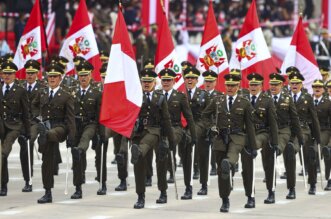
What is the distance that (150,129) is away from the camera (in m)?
20.4

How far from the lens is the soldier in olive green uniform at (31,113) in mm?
22359

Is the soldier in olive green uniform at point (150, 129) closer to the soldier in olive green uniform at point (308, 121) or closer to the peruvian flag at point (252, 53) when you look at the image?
the soldier in olive green uniform at point (308, 121)

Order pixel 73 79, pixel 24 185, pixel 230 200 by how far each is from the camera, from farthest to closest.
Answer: pixel 73 79 → pixel 24 185 → pixel 230 200

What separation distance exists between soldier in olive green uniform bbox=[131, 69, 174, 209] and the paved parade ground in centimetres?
47

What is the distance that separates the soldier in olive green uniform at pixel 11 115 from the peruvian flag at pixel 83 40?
160 inches

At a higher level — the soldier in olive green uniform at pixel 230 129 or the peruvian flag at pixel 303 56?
the peruvian flag at pixel 303 56

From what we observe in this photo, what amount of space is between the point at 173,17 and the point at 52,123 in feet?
76.4

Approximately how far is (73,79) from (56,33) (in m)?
12.2

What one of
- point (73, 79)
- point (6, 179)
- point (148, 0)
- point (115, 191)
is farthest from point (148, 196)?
point (148, 0)

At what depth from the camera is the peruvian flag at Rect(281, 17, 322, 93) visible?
25562 millimetres

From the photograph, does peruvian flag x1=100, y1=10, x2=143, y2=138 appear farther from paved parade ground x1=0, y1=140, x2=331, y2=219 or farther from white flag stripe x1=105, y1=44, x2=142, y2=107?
paved parade ground x1=0, y1=140, x2=331, y2=219

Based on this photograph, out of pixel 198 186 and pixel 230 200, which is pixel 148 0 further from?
pixel 230 200

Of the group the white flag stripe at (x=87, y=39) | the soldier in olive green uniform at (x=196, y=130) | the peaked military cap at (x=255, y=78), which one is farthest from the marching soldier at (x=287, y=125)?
the white flag stripe at (x=87, y=39)

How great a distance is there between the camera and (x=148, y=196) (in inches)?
864
